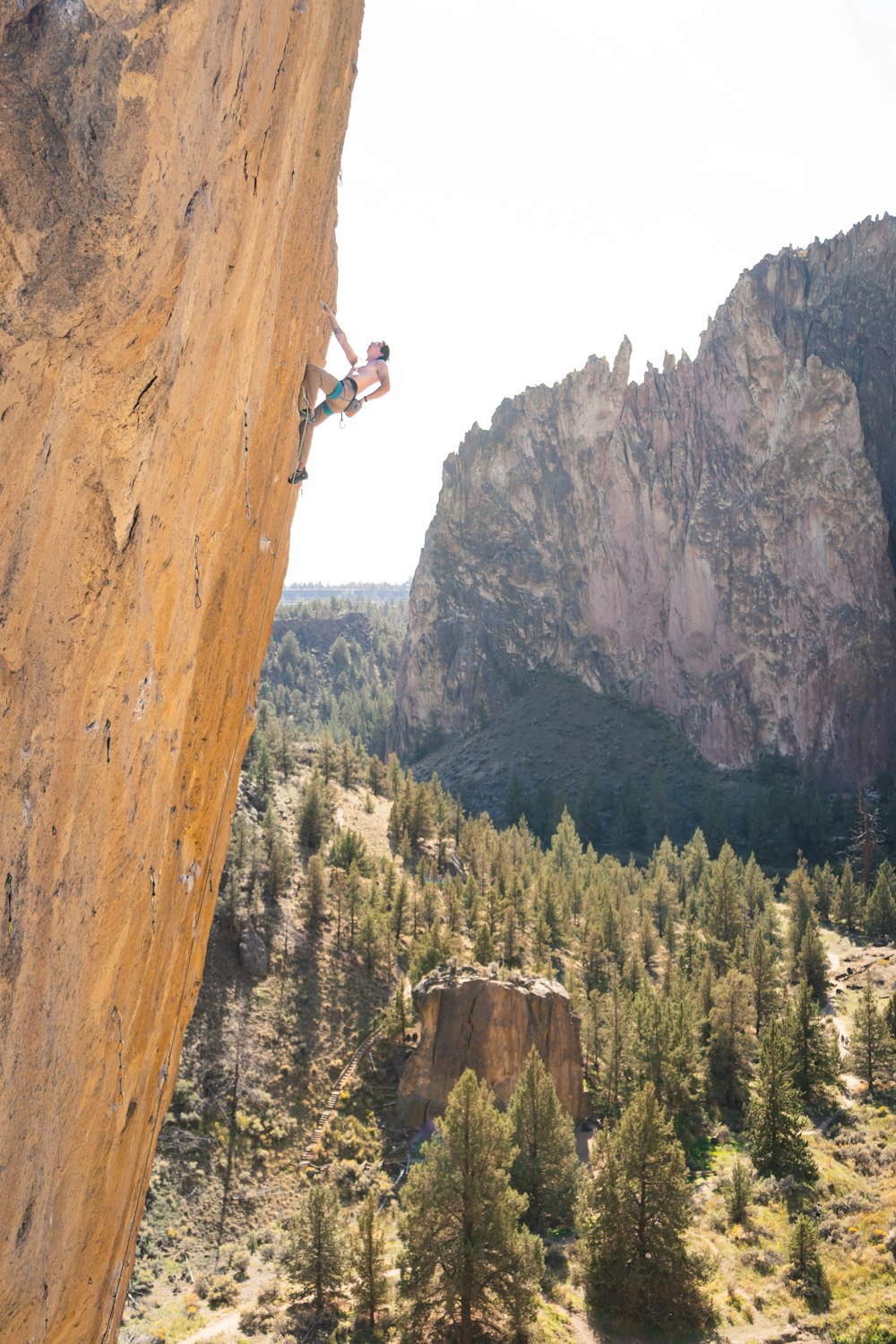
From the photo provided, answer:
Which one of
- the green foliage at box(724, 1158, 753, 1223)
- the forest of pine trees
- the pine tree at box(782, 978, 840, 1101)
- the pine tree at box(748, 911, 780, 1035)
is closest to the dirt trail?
the forest of pine trees

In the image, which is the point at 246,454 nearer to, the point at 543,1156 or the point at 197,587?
the point at 197,587

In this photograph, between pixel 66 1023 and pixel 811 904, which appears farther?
pixel 811 904

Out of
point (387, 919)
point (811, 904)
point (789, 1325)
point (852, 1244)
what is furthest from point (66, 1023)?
point (811, 904)

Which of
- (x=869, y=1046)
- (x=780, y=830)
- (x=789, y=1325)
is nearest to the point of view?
(x=789, y=1325)

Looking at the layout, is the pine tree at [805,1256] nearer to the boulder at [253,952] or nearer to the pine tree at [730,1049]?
the pine tree at [730,1049]

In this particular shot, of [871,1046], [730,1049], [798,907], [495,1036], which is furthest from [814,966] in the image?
[495,1036]

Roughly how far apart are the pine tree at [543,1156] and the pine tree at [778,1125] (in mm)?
6739

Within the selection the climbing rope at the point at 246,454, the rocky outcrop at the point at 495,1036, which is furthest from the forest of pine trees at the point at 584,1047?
the climbing rope at the point at 246,454

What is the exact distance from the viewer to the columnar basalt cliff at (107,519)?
442 centimetres

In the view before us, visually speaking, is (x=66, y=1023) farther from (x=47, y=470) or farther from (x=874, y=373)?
(x=874, y=373)

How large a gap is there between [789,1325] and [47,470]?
28.6 m

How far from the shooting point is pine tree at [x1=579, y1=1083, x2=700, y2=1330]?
26.2 meters

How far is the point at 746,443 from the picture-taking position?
123 meters

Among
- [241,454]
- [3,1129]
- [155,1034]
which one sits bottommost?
[155,1034]
